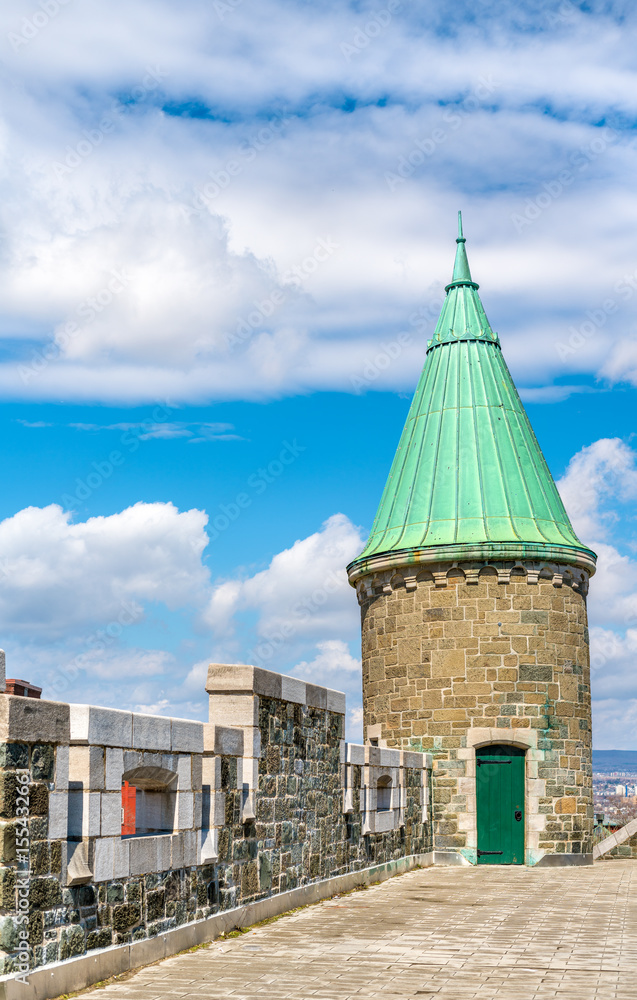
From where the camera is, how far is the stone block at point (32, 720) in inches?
234

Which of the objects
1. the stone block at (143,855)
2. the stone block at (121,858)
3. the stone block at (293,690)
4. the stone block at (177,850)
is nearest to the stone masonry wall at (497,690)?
the stone block at (293,690)

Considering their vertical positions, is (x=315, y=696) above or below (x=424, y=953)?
above

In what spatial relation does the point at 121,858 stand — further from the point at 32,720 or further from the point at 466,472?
the point at 466,472

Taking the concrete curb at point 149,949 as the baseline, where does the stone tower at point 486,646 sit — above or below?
above

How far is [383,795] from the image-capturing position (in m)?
14.1

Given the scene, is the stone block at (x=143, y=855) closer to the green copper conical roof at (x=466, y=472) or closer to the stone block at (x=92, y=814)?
the stone block at (x=92, y=814)

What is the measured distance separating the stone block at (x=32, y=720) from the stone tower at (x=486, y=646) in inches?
435

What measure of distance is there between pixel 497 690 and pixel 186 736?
367 inches

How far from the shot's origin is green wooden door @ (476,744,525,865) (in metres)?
16.6

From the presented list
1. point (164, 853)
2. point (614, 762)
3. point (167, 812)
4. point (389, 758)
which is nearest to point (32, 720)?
point (164, 853)

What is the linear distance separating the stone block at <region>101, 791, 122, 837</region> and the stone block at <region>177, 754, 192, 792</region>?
97 centimetres

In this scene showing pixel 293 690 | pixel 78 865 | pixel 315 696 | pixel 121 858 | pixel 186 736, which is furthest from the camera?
pixel 315 696

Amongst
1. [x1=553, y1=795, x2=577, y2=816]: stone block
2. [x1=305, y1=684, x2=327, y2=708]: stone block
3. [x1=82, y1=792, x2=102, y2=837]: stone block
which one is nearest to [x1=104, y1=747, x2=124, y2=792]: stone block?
[x1=82, y1=792, x2=102, y2=837]: stone block

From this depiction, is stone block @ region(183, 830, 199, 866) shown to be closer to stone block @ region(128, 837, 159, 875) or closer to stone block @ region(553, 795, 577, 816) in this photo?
stone block @ region(128, 837, 159, 875)
